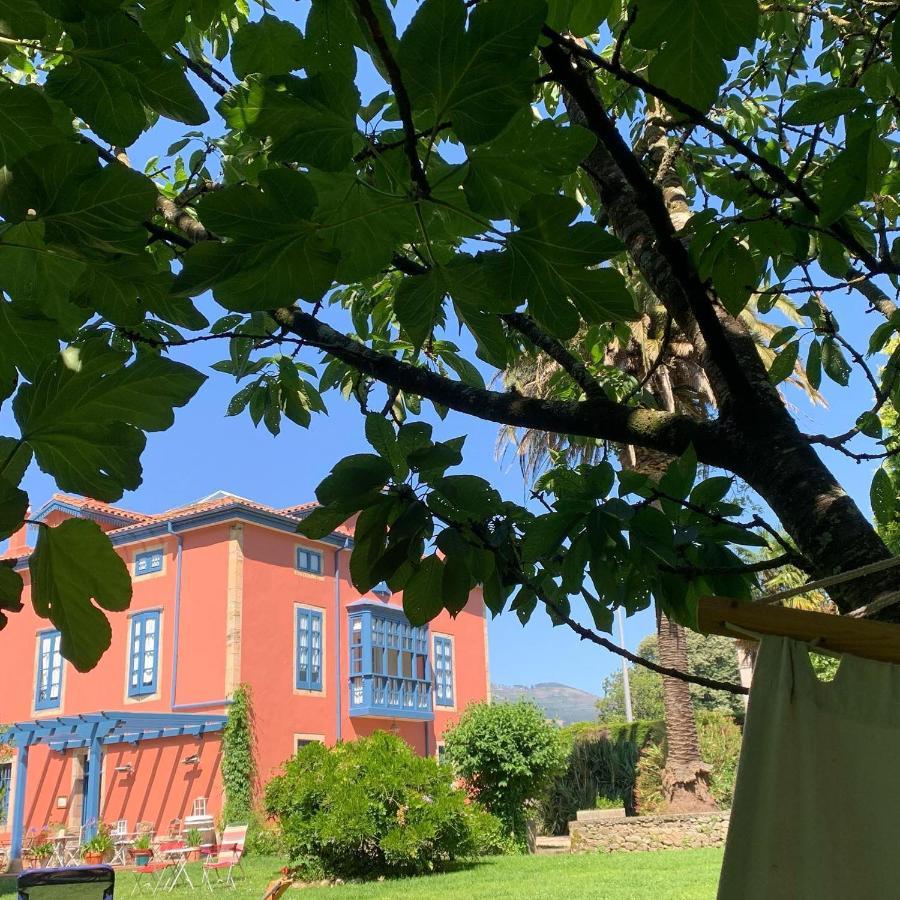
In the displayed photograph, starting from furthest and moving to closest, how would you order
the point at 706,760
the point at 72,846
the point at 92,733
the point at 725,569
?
the point at 706,760
the point at 92,733
the point at 72,846
the point at 725,569

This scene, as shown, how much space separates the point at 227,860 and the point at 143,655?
16.6 ft

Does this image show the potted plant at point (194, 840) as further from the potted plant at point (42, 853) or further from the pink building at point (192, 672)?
the potted plant at point (42, 853)

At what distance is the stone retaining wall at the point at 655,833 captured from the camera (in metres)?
12.6

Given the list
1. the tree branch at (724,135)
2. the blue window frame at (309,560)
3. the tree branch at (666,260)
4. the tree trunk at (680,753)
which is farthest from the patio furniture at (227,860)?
the tree branch at (724,135)

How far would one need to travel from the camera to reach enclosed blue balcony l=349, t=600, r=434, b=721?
18.3 metres

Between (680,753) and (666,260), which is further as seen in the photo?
(680,753)

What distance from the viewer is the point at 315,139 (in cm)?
63

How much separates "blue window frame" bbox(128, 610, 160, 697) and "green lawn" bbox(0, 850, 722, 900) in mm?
4706

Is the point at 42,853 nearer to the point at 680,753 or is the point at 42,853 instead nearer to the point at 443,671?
the point at 443,671

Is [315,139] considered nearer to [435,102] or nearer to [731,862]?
[435,102]

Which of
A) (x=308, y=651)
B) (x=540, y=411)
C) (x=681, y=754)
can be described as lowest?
(x=681, y=754)

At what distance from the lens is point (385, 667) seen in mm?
18859

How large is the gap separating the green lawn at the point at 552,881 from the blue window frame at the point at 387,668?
19.1 ft

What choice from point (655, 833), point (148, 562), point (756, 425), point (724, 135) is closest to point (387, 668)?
point (148, 562)
